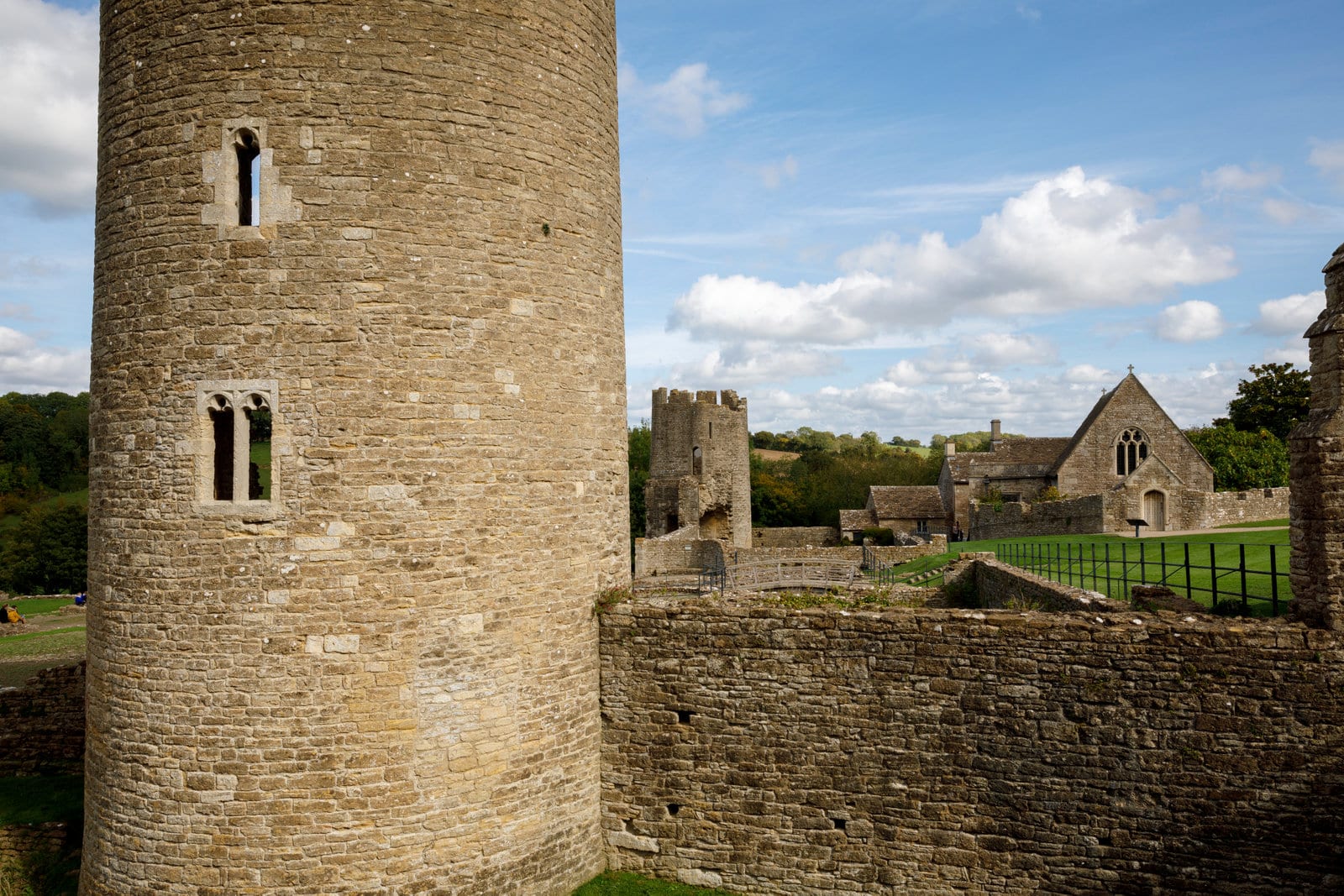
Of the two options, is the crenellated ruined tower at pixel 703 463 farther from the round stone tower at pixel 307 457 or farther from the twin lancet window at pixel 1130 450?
the round stone tower at pixel 307 457

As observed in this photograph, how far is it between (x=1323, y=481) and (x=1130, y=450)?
1484 inches

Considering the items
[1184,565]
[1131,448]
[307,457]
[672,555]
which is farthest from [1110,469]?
[307,457]

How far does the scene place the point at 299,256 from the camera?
292 inches

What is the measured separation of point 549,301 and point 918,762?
6171mm

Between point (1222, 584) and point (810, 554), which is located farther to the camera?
point (810, 554)

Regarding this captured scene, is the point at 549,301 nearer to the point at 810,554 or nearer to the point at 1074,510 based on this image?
the point at 810,554

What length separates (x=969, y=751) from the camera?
27.1ft

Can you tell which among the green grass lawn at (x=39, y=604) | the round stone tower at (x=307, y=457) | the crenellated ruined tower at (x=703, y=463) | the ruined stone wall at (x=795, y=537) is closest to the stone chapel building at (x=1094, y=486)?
the ruined stone wall at (x=795, y=537)

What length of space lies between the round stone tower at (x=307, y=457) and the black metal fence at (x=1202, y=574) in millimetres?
7539

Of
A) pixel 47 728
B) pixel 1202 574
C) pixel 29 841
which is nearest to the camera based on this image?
pixel 29 841

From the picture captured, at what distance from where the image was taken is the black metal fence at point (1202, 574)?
30.2 feet

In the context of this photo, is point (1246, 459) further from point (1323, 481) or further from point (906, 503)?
point (1323, 481)

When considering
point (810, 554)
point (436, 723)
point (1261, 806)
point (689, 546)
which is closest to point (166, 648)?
point (436, 723)

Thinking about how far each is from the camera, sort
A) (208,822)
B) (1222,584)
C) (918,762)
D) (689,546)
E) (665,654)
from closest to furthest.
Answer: (208,822)
(918,762)
(665,654)
(1222,584)
(689,546)
